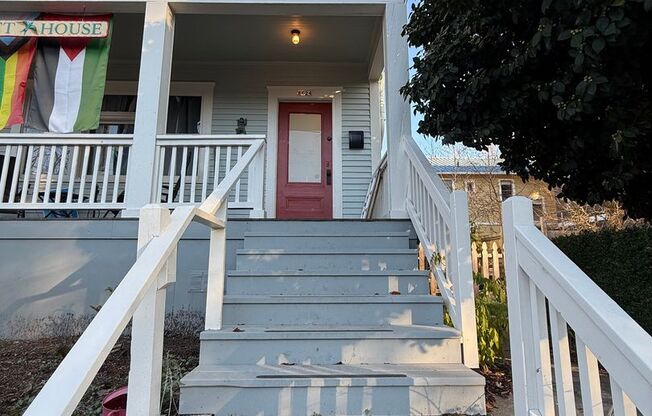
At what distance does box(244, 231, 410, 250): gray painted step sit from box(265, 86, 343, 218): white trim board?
7.05 feet

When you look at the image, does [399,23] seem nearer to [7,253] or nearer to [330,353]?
[330,353]

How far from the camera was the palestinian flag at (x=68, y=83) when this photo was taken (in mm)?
A: 3846

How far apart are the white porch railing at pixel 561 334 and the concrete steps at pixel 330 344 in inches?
28.1

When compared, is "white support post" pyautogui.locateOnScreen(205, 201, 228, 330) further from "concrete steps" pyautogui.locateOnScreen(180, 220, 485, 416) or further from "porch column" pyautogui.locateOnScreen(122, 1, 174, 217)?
"porch column" pyautogui.locateOnScreen(122, 1, 174, 217)

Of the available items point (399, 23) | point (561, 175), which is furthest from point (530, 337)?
point (399, 23)

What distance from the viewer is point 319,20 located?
474cm

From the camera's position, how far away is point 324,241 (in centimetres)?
327

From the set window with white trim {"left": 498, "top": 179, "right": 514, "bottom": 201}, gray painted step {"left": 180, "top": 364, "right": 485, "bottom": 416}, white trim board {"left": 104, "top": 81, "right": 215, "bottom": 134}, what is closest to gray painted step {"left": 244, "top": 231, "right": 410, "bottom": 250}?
gray painted step {"left": 180, "top": 364, "right": 485, "bottom": 416}

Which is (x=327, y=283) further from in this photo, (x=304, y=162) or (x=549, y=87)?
(x=304, y=162)

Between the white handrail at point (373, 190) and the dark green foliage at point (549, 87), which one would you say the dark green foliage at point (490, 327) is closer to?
the dark green foliage at point (549, 87)

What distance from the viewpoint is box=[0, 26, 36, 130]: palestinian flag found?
3812mm

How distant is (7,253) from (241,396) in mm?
2732

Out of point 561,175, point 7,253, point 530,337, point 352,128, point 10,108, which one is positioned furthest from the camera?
point 352,128

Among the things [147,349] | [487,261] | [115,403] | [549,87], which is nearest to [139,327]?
[147,349]
